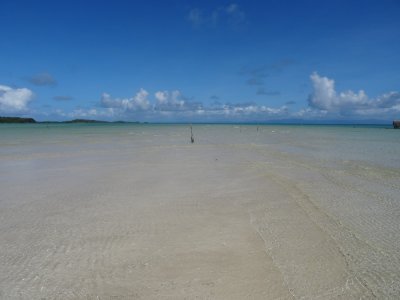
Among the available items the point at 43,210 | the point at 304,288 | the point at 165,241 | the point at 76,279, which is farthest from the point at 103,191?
the point at 304,288

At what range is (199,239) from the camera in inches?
246

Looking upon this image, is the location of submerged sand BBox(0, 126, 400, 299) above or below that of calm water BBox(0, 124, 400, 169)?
above

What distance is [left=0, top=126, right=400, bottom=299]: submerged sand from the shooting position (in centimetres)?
457

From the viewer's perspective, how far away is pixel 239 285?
4602 mm

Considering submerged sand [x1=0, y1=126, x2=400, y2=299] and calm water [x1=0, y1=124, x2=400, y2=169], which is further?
calm water [x1=0, y1=124, x2=400, y2=169]

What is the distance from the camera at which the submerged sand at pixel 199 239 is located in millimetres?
4574

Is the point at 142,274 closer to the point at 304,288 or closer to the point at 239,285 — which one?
the point at 239,285

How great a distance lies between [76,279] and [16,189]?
744cm

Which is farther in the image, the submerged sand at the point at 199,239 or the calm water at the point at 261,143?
the calm water at the point at 261,143

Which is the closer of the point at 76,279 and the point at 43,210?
the point at 76,279

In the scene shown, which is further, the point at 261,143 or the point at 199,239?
the point at 261,143

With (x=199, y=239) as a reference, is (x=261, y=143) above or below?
below

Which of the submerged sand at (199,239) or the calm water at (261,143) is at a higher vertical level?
the submerged sand at (199,239)

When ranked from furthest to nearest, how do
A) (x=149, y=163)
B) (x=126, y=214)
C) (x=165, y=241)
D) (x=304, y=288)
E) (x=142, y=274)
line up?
1. (x=149, y=163)
2. (x=126, y=214)
3. (x=165, y=241)
4. (x=142, y=274)
5. (x=304, y=288)
